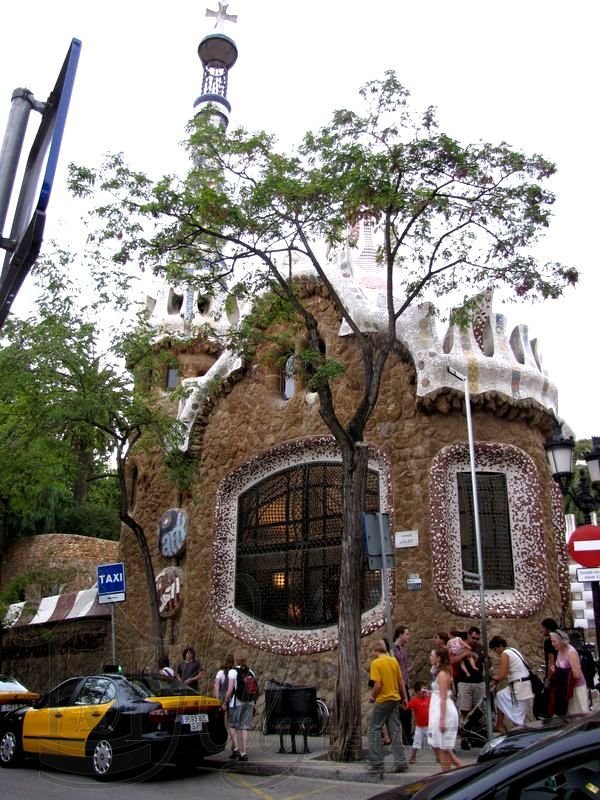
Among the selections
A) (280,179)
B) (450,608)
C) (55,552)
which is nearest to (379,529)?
(450,608)

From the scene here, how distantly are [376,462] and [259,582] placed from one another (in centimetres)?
302

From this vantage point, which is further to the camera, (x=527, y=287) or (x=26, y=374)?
(x=26, y=374)

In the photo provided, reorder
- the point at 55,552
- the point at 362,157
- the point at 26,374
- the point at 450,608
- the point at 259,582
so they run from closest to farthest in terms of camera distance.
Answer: the point at 362,157 → the point at 450,608 → the point at 26,374 → the point at 259,582 → the point at 55,552

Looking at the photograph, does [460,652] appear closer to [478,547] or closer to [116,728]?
[478,547]

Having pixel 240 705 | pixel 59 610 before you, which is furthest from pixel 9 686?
pixel 240 705

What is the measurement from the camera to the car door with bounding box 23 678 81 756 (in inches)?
354

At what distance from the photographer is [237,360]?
15148mm

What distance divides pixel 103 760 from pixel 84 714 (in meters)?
0.56

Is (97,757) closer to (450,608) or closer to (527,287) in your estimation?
(450,608)

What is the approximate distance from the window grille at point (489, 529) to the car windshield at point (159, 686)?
490 centimetres

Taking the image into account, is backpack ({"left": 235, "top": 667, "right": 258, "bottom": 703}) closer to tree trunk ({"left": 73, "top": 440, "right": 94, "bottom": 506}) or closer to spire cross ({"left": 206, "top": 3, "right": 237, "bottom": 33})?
tree trunk ({"left": 73, "top": 440, "right": 94, "bottom": 506})

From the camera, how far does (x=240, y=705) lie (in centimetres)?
917

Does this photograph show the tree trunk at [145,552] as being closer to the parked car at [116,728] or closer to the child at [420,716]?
the parked car at [116,728]

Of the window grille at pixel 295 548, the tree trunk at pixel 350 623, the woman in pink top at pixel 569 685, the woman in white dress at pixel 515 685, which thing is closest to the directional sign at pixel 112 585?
the window grille at pixel 295 548
